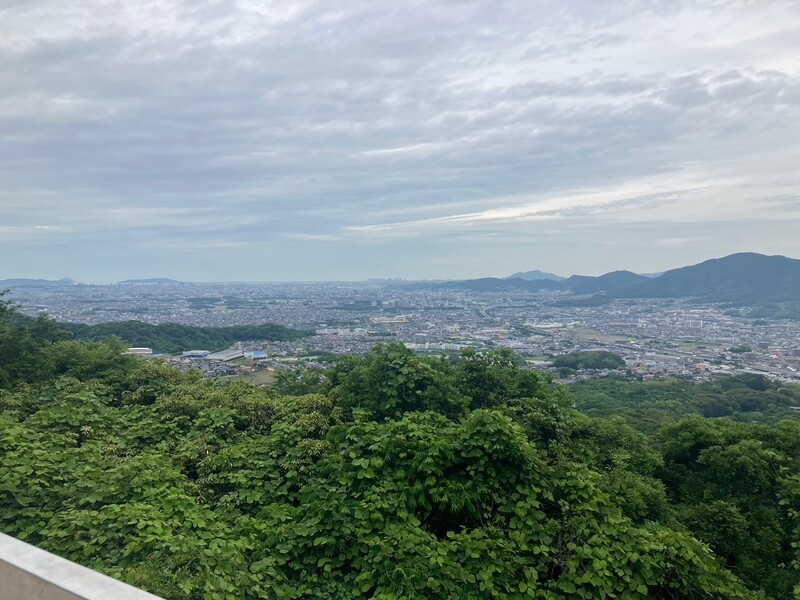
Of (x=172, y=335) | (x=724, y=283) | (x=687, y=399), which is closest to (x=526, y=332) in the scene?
(x=687, y=399)

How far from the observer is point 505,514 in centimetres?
455

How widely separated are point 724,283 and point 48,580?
8263cm

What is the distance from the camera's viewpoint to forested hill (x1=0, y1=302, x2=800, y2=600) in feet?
12.1

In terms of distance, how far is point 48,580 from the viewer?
6.34 feet

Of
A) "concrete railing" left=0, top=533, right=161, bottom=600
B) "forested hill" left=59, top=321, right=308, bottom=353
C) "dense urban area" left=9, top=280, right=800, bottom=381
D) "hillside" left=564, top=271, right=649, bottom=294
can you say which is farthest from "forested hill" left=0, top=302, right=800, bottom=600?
"hillside" left=564, top=271, right=649, bottom=294

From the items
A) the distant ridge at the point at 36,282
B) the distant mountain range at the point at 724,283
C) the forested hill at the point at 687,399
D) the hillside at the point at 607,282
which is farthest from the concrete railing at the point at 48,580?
the distant ridge at the point at 36,282

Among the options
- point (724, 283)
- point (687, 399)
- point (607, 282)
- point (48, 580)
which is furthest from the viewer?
point (607, 282)

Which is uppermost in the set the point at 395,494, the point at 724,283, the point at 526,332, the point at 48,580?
the point at 724,283

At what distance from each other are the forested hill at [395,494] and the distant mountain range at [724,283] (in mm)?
63892

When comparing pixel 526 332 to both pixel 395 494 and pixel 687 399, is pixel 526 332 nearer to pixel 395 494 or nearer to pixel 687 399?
pixel 687 399

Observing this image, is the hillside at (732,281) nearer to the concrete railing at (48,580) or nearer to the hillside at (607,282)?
the hillside at (607,282)

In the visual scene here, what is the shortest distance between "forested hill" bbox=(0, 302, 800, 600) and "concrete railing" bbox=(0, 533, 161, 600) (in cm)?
115

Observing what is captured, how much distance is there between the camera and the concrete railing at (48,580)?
1838mm

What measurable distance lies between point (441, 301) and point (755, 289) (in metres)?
40.8
